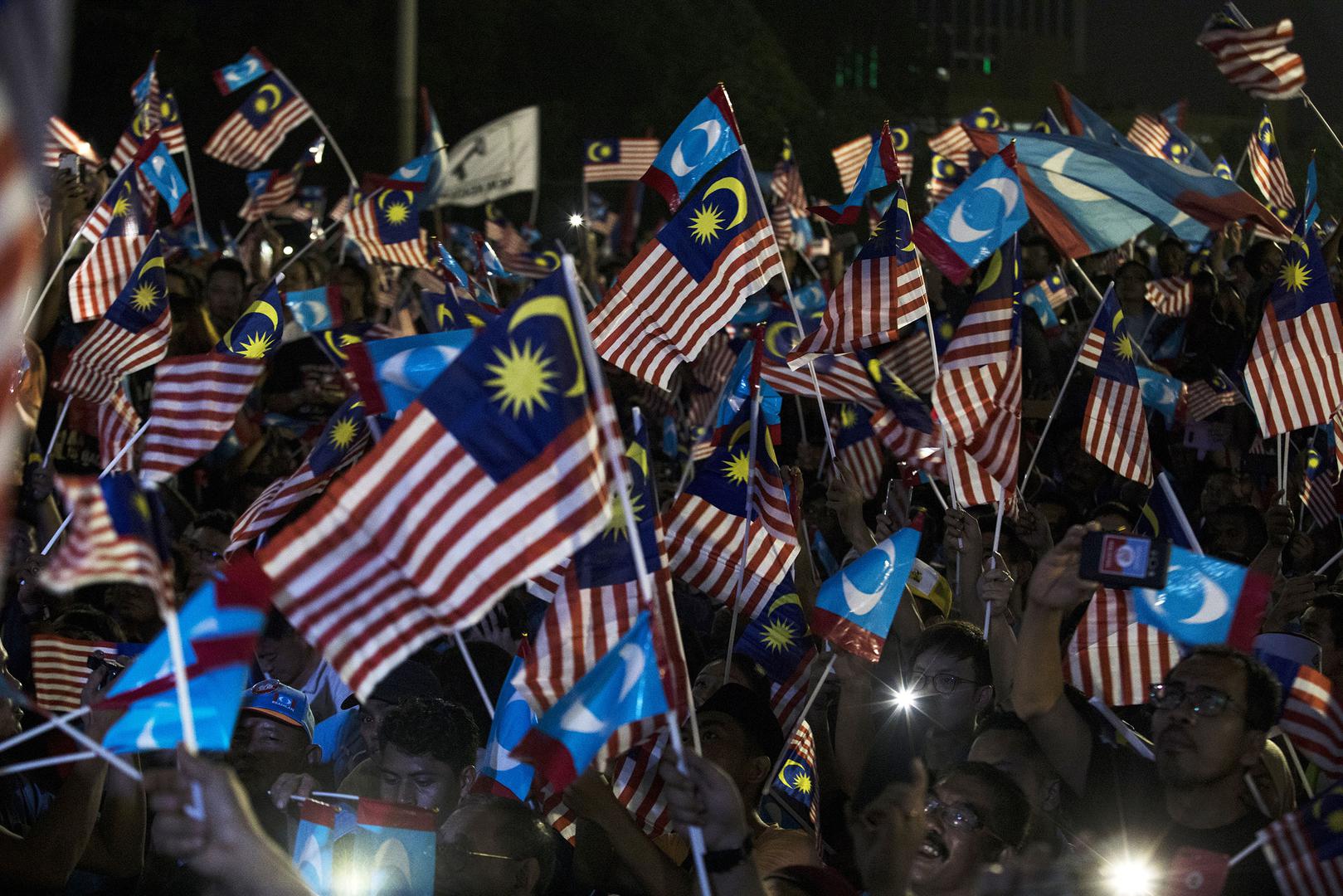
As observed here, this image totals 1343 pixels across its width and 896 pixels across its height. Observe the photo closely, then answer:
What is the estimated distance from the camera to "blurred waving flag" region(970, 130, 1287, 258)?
26.3 feet

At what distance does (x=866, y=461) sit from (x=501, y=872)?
5341 millimetres

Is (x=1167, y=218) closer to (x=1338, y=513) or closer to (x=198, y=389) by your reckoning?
(x=1338, y=513)

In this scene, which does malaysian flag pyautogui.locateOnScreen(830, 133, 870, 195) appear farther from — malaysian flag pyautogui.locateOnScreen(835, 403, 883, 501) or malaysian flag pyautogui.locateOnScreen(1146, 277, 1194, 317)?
malaysian flag pyautogui.locateOnScreen(835, 403, 883, 501)

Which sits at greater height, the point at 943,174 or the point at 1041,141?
the point at 943,174

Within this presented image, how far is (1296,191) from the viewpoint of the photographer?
13.4 meters

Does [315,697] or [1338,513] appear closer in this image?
[315,697]

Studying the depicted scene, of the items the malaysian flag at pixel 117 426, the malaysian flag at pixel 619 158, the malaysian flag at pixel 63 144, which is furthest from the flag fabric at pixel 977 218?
the malaysian flag at pixel 619 158

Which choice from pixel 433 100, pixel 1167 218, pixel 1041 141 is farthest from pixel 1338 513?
pixel 433 100

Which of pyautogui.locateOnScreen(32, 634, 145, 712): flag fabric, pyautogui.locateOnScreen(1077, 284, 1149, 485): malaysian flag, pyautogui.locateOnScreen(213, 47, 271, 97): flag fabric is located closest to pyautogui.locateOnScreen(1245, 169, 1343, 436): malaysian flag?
pyautogui.locateOnScreen(1077, 284, 1149, 485): malaysian flag

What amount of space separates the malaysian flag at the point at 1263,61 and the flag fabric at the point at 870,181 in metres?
4.00

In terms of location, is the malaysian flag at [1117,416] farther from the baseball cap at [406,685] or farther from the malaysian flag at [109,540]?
the malaysian flag at [109,540]

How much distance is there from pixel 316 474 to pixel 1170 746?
3557mm

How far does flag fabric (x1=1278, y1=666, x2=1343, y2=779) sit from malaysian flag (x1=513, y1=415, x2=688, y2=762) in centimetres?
182

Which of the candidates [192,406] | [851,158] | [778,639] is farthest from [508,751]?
[851,158]
